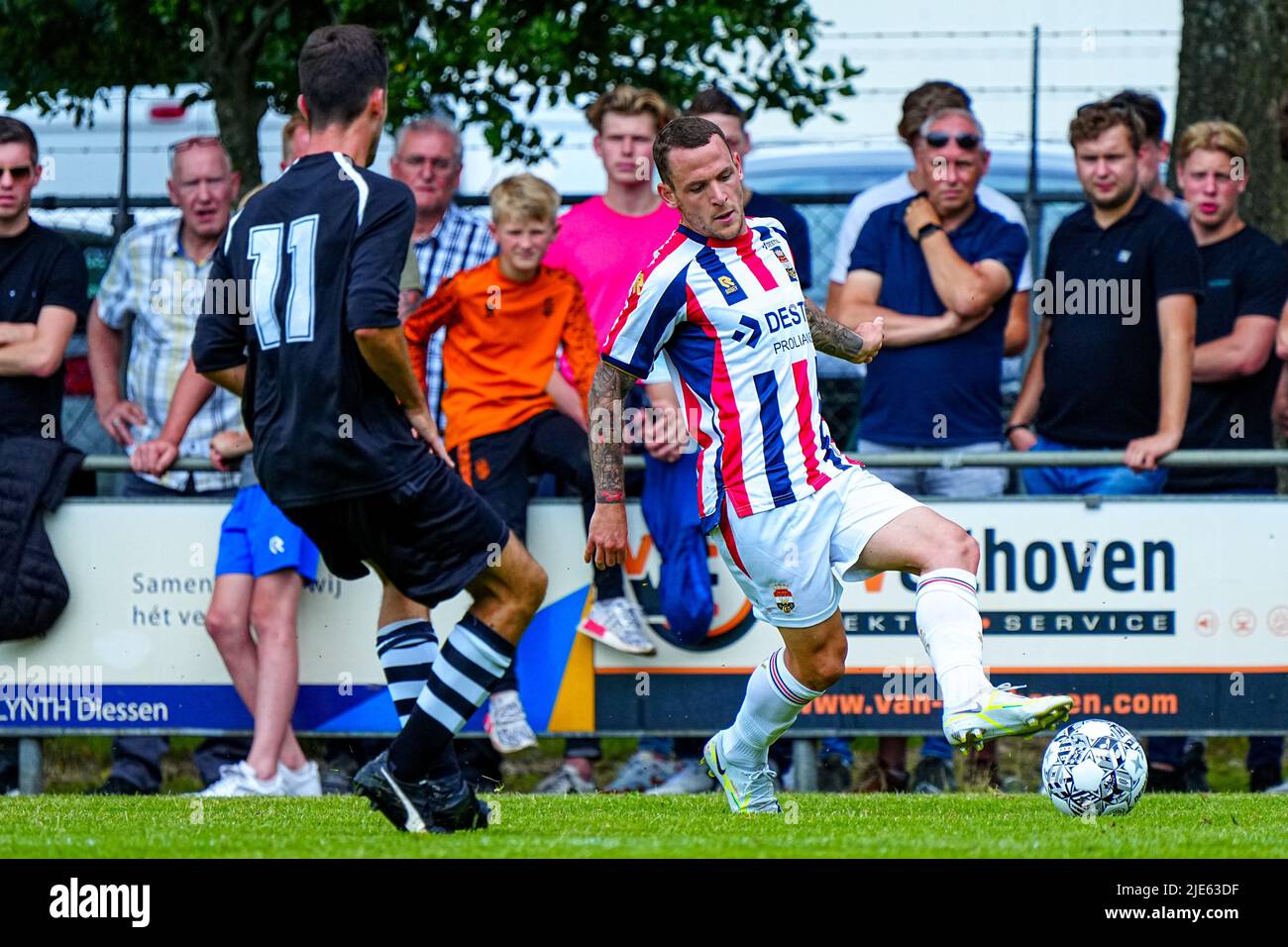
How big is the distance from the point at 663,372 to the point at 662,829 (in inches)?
111

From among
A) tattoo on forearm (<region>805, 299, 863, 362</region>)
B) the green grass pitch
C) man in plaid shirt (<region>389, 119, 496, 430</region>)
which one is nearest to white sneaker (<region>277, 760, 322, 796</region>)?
the green grass pitch

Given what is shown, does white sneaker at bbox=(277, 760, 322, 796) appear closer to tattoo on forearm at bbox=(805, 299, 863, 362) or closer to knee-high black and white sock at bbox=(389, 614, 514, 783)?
knee-high black and white sock at bbox=(389, 614, 514, 783)

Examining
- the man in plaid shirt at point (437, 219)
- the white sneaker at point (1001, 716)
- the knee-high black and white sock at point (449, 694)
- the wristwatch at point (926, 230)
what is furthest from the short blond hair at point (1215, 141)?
the knee-high black and white sock at point (449, 694)

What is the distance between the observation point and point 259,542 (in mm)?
8672

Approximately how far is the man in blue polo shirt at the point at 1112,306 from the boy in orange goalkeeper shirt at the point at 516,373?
86.3 inches

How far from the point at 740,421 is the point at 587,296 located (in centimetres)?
277

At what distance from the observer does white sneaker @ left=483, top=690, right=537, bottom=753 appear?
851 cm

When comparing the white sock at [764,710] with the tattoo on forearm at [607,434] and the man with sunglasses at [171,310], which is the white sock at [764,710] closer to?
the tattoo on forearm at [607,434]

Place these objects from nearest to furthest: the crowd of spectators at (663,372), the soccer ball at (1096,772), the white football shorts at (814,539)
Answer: the white football shorts at (814,539), the soccer ball at (1096,772), the crowd of spectators at (663,372)

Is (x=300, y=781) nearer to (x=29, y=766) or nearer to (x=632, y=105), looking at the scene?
(x=29, y=766)

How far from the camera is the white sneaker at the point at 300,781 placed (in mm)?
8445

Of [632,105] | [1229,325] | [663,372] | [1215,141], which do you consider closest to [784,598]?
[663,372]

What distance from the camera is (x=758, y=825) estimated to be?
6.53 m
